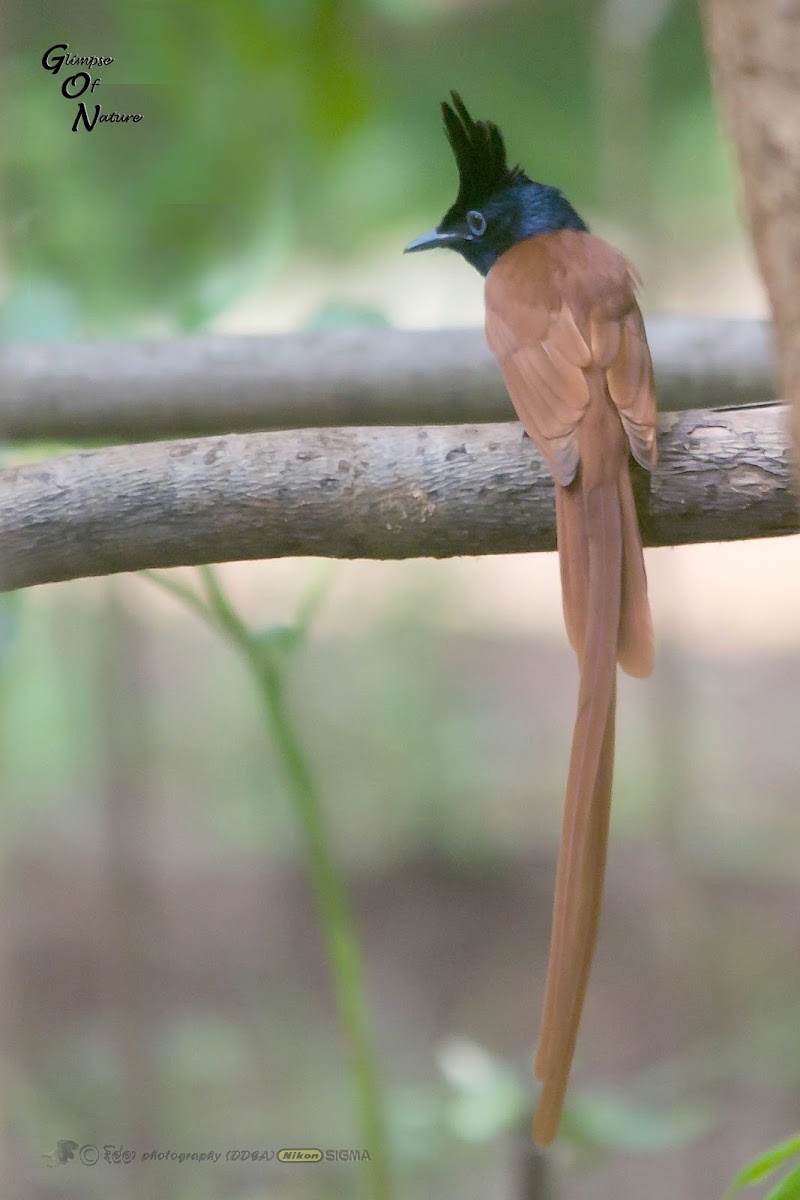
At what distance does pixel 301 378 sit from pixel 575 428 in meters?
0.47

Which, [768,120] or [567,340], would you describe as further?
[567,340]

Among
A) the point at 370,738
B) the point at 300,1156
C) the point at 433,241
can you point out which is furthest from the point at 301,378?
the point at 370,738

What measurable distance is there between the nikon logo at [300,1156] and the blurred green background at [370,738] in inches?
1.4

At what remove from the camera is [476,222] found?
150 cm

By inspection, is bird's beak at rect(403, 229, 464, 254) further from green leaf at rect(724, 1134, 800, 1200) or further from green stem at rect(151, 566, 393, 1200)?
green leaf at rect(724, 1134, 800, 1200)

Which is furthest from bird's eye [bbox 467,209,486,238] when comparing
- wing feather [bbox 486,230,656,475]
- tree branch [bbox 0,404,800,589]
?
tree branch [bbox 0,404,800,589]

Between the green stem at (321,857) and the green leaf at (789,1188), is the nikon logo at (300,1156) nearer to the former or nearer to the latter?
the green stem at (321,857)

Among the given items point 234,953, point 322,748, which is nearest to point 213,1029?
point 234,953

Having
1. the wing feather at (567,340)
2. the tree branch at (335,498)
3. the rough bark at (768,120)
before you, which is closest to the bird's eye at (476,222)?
the wing feather at (567,340)

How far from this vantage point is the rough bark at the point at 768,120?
22.2 inches

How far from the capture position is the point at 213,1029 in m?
2.07

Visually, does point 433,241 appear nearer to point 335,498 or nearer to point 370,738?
point 335,498

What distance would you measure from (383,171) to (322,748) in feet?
4.03

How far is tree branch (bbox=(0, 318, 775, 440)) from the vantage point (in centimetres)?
144
